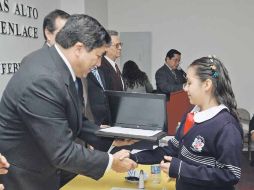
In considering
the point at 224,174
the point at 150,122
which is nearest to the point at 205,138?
the point at 224,174

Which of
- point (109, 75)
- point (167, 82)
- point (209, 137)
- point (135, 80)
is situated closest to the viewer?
point (209, 137)

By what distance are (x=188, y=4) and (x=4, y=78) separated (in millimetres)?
4270

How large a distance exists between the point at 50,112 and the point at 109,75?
69.0 inches

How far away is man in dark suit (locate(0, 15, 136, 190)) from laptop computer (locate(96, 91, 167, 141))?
15.8 inches

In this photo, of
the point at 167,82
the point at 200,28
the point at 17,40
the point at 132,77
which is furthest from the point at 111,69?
the point at 200,28

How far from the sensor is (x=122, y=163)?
1.74 metres

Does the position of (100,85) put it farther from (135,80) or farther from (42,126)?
(135,80)

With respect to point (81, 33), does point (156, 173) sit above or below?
below

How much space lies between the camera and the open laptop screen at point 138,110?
204 centimetres

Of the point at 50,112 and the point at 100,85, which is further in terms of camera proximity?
the point at 100,85

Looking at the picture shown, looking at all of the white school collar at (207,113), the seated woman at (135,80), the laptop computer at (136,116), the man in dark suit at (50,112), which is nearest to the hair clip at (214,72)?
the white school collar at (207,113)

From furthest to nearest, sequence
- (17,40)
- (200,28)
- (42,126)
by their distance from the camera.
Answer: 1. (200,28)
2. (17,40)
3. (42,126)

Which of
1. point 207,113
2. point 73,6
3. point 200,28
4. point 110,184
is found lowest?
point 110,184

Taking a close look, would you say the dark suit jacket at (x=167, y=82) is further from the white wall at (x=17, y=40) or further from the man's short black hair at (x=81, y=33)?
the man's short black hair at (x=81, y=33)
